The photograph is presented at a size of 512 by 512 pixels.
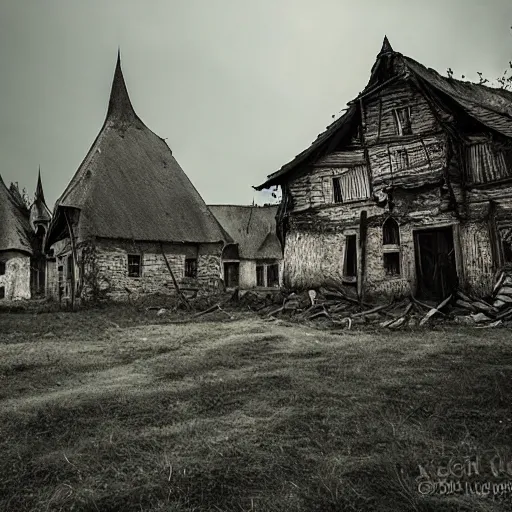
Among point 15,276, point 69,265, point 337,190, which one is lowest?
point 15,276

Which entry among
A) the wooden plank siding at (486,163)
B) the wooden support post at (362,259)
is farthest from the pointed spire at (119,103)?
the wooden plank siding at (486,163)

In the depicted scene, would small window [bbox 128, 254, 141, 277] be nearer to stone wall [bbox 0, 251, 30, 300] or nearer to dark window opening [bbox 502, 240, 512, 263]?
stone wall [bbox 0, 251, 30, 300]

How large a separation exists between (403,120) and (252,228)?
21590 millimetres

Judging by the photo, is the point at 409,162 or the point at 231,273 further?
the point at 231,273

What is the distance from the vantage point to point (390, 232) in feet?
43.9

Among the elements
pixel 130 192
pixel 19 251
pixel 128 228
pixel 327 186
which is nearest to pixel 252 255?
pixel 130 192

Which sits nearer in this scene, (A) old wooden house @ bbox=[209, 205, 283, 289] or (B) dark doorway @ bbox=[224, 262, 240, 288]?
(A) old wooden house @ bbox=[209, 205, 283, 289]

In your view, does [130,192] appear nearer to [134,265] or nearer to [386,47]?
[134,265]

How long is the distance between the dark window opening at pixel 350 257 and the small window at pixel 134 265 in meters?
10.2

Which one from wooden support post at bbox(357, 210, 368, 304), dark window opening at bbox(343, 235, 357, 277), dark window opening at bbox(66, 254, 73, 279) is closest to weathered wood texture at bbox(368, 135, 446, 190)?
wooden support post at bbox(357, 210, 368, 304)

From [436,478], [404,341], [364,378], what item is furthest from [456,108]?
[436,478]

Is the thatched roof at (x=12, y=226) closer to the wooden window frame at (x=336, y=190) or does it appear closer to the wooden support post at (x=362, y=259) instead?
the wooden window frame at (x=336, y=190)

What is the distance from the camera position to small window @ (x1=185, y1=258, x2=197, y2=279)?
2100 cm

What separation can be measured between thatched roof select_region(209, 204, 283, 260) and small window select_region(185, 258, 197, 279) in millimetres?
11001
